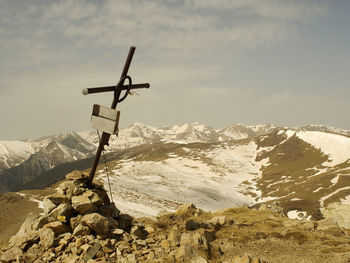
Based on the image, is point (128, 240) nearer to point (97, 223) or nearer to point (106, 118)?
point (97, 223)

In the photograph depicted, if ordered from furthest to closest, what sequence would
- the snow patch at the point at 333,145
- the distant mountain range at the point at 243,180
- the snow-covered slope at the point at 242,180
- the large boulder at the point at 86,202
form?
the snow patch at the point at 333,145 → the snow-covered slope at the point at 242,180 → the distant mountain range at the point at 243,180 → the large boulder at the point at 86,202

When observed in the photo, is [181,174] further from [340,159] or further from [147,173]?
[340,159]

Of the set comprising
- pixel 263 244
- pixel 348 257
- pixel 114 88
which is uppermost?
pixel 114 88

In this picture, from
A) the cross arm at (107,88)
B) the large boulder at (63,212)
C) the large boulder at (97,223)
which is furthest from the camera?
the large boulder at (63,212)

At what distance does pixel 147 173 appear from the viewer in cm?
14262

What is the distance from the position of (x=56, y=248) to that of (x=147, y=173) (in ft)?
433

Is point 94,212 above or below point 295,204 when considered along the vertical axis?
above

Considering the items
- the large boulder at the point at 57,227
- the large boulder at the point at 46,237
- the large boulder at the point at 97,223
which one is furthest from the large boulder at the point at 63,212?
the large boulder at the point at 97,223

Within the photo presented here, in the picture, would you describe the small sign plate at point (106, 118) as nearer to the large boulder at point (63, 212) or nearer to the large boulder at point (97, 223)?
the large boulder at point (97, 223)

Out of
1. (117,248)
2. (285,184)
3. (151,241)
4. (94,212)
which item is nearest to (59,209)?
(94,212)

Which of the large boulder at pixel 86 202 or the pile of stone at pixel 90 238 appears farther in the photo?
the large boulder at pixel 86 202

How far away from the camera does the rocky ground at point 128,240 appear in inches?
463

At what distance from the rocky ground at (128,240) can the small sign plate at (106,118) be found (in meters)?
4.62

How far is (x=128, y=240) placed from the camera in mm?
13188
